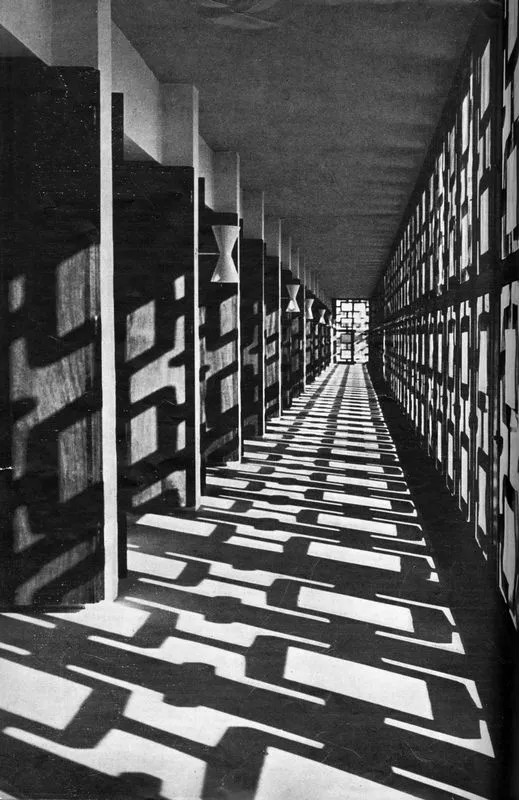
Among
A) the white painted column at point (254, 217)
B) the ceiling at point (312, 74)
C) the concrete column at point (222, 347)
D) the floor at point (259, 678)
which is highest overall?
the ceiling at point (312, 74)

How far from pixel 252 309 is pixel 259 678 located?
867 centimetres

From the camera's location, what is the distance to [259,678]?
12.4ft

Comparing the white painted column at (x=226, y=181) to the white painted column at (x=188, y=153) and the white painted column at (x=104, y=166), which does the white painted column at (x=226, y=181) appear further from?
the white painted column at (x=104, y=166)

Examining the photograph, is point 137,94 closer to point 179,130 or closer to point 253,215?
point 179,130

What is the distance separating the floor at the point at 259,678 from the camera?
2920 mm

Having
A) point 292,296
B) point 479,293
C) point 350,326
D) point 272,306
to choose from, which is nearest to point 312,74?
point 479,293

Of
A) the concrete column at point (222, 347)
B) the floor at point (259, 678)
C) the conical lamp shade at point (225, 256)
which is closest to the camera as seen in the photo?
the floor at point (259, 678)

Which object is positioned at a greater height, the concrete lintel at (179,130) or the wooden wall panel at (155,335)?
the concrete lintel at (179,130)

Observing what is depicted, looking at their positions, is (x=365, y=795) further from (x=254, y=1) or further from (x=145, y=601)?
(x=254, y=1)

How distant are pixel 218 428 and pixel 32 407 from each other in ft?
18.7

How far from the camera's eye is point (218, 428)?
10.4 m

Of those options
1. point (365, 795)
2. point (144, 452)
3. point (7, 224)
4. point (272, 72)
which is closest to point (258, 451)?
point (144, 452)

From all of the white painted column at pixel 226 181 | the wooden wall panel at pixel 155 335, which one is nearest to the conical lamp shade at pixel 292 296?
the white painted column at pixel 226 181

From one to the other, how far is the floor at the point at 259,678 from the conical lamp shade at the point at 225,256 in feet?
10.5
